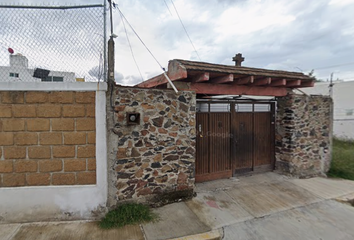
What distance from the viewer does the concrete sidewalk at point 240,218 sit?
3.08 meters

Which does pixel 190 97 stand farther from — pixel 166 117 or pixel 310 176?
pixel 310 176

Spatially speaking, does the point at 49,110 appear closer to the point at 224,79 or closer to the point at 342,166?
the point at 224,79

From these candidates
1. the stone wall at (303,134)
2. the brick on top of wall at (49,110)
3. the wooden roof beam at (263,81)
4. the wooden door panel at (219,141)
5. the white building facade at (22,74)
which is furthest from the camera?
the stone wall at (303,134)

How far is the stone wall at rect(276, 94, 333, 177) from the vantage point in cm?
570

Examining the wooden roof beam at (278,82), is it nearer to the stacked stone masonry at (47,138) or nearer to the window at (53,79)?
the stacked stone masonry at (47,138)

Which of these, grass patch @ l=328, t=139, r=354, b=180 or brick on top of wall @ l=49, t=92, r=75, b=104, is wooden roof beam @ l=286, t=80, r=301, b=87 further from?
brick on top of wall @ l=49, t=92, r=75, b=104

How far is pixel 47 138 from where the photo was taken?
336 cm

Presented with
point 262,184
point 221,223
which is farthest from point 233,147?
point 221,223

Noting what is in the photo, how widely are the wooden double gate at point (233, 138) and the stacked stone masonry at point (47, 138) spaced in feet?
9.27

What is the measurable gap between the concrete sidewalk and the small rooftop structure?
265cm

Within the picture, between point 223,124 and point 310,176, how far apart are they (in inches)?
140

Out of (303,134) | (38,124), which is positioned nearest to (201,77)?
(38,124)

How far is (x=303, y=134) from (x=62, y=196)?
6826 millimetres

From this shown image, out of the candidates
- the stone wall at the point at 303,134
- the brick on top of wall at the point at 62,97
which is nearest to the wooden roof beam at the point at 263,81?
the stone wall at the point at 303,134
